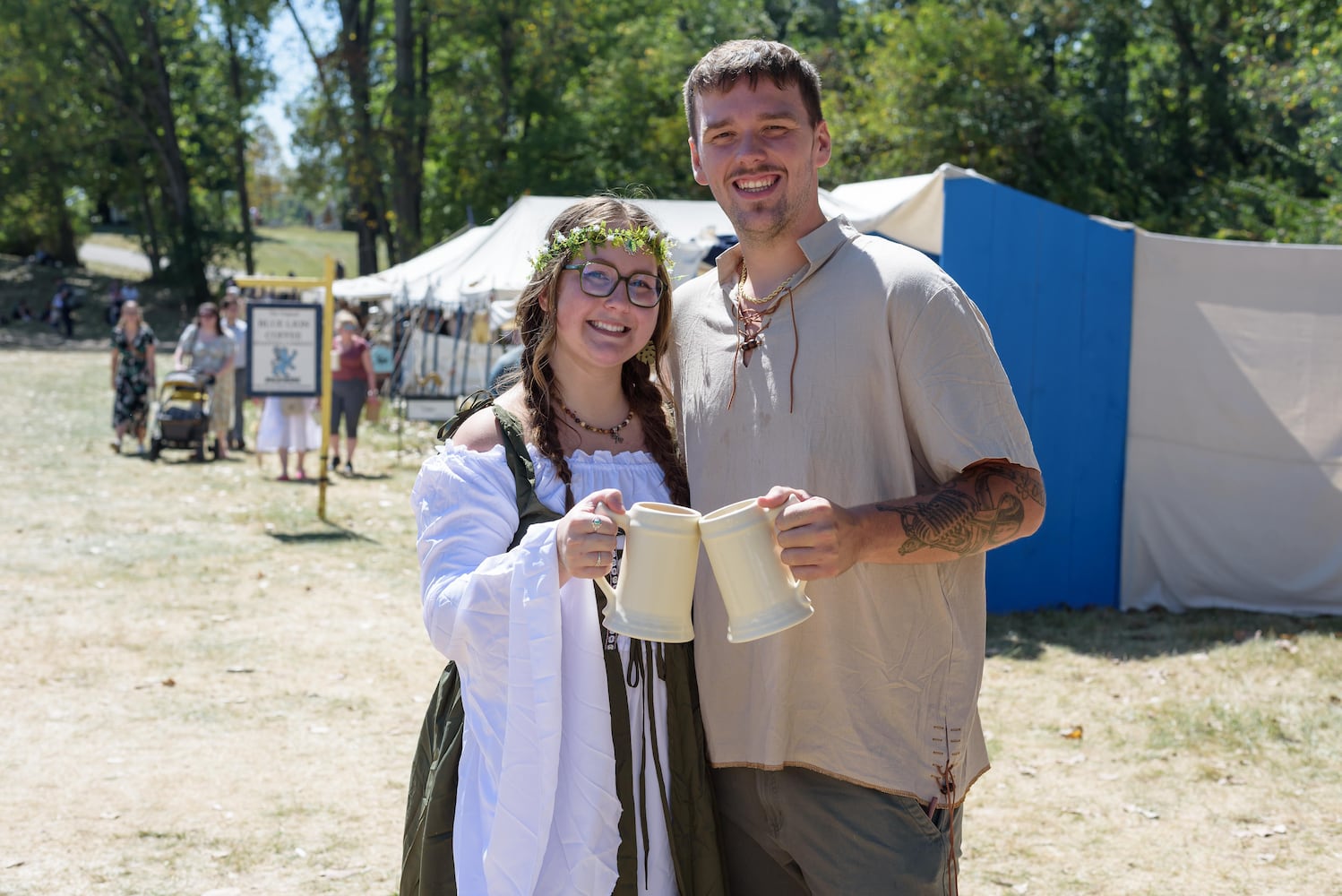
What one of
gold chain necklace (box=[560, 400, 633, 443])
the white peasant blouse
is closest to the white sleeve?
the white peasant blouse

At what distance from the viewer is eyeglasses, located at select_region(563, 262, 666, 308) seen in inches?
94.5

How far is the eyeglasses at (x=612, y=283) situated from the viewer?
2400 mm

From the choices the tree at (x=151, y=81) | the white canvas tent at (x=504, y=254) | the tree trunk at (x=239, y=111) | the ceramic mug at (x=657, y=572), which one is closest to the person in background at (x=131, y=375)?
the white canvas tent at (x=504, y=254)

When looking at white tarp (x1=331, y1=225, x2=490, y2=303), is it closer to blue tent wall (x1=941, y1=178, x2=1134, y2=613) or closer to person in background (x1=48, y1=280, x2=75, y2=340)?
blue tent wall (x1=941, y1=178, x2=1134, y2=613)

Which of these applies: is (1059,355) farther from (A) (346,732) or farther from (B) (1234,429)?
(A) (346,732)

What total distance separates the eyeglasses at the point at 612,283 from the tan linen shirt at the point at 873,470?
1.06 ft

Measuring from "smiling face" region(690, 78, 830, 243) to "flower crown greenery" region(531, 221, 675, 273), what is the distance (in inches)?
9.6

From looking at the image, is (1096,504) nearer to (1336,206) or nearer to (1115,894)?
(1115,894)

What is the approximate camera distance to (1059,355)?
7875 millimetres

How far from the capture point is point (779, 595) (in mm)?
1850

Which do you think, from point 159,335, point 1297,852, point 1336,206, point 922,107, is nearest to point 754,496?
point 1297,852

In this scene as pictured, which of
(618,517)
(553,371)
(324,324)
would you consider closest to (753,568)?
(618,517)

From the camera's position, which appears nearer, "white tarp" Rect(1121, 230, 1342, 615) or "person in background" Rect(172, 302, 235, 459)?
"white tarp" Rect(1121, 230, 1342, 615)

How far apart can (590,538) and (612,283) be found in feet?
2.14
